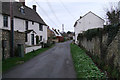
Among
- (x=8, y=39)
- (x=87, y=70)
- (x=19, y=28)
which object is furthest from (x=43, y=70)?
(x=19, y=28)

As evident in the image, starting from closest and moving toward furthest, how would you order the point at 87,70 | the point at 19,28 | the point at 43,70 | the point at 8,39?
the point at 87,70, the point at 43,70, the point at 8,39, the point at 19,28

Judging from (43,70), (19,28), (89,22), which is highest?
(89,22)

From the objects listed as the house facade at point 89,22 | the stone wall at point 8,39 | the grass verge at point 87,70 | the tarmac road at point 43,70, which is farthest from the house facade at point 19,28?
the house facade at point 89,22

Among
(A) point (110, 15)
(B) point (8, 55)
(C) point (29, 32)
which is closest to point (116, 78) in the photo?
(B) point (8, 55)

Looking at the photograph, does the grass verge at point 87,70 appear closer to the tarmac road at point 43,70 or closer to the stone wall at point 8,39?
the tarmac road at point 43,70

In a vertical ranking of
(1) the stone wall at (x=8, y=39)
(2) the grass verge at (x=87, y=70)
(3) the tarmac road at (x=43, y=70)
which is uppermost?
(1) the stone wall at (x=8, y=39)

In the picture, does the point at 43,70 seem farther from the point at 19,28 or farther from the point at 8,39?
the point at 19,28

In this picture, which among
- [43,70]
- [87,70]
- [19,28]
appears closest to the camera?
[87,70]

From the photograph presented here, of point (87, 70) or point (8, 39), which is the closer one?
point (87, 70)

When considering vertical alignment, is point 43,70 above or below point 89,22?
below

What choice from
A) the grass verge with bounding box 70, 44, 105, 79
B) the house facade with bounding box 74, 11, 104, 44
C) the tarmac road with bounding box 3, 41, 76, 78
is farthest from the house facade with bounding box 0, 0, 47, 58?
the house facade with bounding box 74, 11, 104, 44

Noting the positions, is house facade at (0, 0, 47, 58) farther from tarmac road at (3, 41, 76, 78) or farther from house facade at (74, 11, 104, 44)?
house facade at (74, 11, 104, 44)

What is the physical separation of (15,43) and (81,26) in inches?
861

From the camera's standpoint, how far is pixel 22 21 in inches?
827
